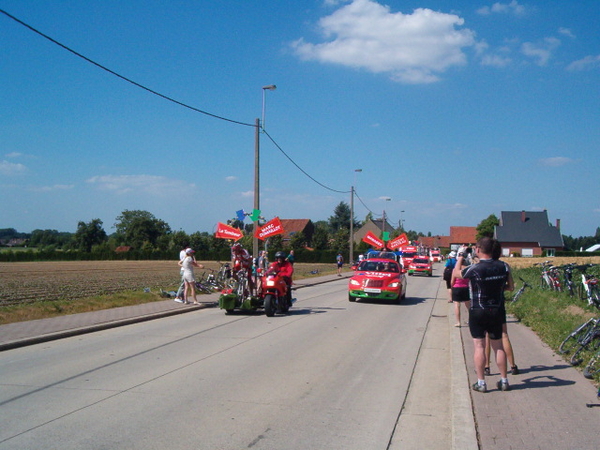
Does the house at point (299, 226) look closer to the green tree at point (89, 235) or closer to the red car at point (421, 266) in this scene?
the green tree at point (89, 235)

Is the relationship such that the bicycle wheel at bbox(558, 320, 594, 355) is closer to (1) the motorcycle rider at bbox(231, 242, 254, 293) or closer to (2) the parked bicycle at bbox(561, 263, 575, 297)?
(2) the parked bicycle at bbox(561, 263, 575, 297)

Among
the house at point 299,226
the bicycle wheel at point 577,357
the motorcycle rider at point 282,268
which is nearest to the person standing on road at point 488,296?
the bicycle wheel at point 577,357

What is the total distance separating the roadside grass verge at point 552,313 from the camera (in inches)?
380

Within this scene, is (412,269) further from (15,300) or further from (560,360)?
(560,360)

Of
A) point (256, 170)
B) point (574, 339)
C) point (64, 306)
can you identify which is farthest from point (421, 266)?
point (574, 339)

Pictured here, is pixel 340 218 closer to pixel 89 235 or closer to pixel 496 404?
pixel 89 235

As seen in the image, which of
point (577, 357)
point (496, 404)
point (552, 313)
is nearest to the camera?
point (496, 404)

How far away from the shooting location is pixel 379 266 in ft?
63.9

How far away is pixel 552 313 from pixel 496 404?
6.47m

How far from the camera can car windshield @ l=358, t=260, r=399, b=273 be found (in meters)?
19.4

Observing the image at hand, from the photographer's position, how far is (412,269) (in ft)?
133

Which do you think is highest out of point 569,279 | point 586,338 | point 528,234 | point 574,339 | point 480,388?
point 528,234

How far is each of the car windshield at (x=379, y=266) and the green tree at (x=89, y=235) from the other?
418 feet

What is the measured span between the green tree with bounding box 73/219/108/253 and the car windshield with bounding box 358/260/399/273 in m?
127
